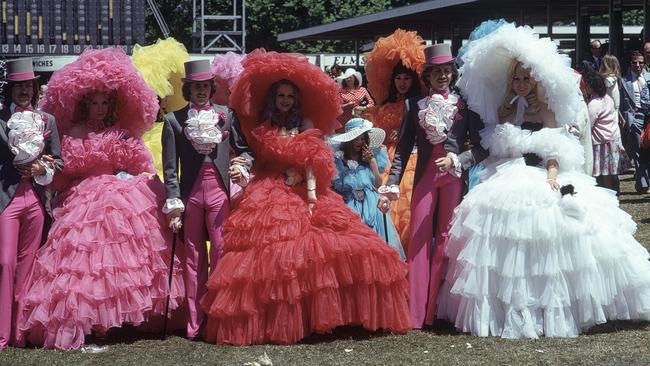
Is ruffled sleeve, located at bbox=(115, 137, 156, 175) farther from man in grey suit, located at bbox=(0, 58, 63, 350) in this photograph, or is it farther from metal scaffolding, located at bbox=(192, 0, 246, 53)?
metal scaffolding, located at bbox=(192, 0, 246, 53)

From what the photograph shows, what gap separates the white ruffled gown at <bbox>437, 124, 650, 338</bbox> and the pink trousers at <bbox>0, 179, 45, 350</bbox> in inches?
119

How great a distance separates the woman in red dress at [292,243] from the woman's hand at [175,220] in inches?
14.8

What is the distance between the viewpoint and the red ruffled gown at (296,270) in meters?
7.36

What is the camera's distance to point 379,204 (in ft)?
26.8

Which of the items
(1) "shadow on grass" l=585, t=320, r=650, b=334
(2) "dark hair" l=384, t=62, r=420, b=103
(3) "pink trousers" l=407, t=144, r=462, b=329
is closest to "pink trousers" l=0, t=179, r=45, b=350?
(3) "pink trousers" l=407, t=144, r=462, b=329

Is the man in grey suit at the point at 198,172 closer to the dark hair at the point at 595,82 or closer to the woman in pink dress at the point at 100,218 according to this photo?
the woman in pink dress at the point at 100,218

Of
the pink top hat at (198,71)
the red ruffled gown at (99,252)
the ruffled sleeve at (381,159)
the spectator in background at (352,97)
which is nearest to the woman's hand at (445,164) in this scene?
the ruffled sleeve at (381,159)

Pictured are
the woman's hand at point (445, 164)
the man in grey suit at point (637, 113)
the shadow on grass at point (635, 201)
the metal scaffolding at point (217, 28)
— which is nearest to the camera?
the woman's hand at point (445, 164)

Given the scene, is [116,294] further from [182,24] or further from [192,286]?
[182,24]

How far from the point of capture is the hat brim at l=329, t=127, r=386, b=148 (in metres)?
9.10

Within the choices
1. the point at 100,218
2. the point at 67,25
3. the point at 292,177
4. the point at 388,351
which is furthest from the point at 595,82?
the point at 67,25

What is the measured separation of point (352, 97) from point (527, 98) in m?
4.66

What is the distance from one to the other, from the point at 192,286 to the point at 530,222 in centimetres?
247

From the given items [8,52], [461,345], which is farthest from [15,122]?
[8,52]
